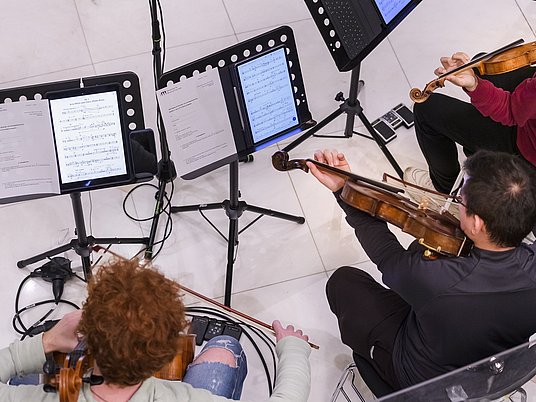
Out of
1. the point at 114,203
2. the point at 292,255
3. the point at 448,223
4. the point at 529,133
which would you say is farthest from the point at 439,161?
the point at 114,203

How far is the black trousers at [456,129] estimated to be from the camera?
2828mm

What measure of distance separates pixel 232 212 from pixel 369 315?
0.62 meters

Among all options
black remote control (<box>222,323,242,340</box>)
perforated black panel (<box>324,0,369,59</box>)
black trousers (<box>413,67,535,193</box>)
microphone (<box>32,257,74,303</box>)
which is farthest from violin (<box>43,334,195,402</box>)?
black trousers (<box>413,67,535,193</box>)

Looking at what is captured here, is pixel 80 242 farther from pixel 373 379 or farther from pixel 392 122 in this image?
pixel 392 122

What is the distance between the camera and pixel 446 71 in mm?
2643

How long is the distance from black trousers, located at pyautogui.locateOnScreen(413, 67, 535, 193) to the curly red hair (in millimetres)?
1493

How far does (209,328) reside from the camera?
9.19 feet

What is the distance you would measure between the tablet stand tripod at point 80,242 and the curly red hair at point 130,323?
2.50 ft

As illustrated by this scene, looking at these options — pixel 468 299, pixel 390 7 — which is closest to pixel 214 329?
pixel 468 299

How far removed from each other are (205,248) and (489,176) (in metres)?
1.30

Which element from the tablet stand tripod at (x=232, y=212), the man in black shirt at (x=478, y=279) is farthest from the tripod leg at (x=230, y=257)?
the man in black shirt at (x=478, y=279)

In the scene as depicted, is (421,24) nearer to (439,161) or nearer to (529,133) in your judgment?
(439,161)

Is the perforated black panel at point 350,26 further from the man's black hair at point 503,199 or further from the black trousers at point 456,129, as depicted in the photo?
the man's black hair at point 503,199

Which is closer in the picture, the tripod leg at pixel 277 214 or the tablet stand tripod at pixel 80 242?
the tablet stand tripod at pixel 80 242
